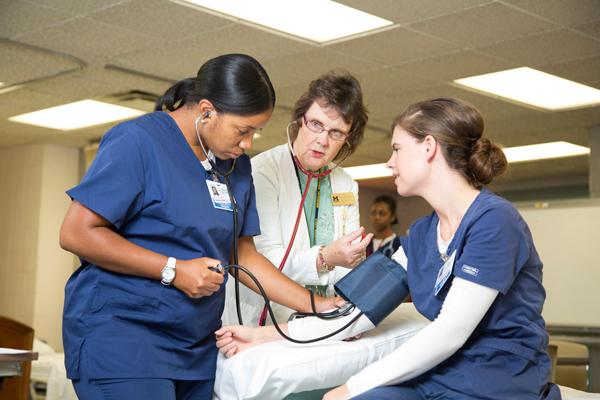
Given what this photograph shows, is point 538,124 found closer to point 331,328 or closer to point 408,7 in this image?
point 408,7

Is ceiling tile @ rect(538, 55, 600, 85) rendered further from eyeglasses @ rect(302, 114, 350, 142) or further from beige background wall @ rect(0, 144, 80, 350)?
beige background wall @ rect(0, 144, 80, 350)

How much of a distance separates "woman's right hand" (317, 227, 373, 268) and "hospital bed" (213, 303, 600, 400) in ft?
0.88

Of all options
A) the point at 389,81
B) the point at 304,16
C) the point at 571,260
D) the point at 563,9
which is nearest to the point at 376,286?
the point at 304,16

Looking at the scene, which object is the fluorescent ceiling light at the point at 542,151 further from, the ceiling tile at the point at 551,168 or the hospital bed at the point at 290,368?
the hospital bed at the point at 290,368

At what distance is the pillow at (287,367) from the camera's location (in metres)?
1.49

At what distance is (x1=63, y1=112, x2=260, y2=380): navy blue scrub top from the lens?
4.42ft

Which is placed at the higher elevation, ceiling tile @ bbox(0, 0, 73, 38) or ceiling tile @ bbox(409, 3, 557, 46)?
ceiling tile @ bbox(409, 3, 557, 46)

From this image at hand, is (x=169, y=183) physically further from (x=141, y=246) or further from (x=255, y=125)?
(x=255, y=125)

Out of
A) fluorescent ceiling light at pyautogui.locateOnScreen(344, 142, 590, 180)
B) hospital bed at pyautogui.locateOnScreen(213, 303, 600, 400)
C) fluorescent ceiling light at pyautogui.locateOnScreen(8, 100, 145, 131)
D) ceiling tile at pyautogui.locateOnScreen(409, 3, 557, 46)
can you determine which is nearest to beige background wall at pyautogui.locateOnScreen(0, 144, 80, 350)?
fluorescent ceiling light at pyautogui.locateOnScreen(8, 100, 145, 131)

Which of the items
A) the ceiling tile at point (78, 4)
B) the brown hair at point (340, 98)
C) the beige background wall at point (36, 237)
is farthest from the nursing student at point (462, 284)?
the beige background wall at point (36, 237)

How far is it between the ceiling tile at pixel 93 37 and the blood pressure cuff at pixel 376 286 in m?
2.72

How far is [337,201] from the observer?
7.14ft

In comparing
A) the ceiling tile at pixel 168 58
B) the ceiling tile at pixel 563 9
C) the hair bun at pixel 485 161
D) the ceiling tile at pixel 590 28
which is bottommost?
the hair bun at pixel 485 161

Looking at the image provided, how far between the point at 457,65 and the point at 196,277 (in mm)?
3583
